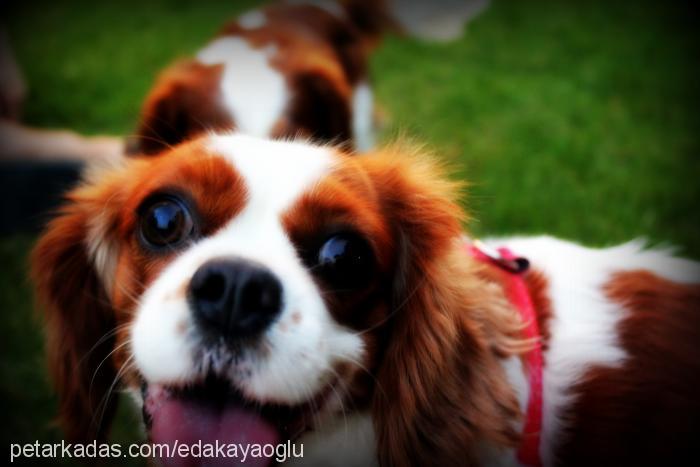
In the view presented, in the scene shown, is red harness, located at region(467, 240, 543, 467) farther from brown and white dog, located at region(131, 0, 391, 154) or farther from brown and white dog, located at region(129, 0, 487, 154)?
brown and white dog, located at region(131, 0, 391, 154)

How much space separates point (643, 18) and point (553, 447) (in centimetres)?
602

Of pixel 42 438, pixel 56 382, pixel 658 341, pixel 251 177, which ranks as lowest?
pixel 42 438

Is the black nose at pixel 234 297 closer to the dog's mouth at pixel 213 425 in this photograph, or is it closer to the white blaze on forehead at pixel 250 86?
the dog's mouth at pixel 213 425

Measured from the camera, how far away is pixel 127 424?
2.69m

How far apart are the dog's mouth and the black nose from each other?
194mm

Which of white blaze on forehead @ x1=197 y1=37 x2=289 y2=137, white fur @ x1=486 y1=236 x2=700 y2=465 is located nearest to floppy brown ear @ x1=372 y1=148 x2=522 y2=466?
white fur @ x1=486 y1=236 x2=700 y2=465

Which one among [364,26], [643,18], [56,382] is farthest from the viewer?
[643,18]

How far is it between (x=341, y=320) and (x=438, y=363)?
291mm

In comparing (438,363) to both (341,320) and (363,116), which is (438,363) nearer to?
(341,320)

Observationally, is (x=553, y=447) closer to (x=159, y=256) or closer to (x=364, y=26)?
(x=159, y=256)

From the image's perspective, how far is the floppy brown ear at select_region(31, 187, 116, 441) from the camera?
6.01ft

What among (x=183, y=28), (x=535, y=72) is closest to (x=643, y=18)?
(x=535, y=72)

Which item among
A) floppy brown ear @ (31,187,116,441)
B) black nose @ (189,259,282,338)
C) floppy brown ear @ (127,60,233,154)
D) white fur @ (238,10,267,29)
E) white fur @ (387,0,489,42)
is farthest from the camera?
white fur @ (387,0,489,42)

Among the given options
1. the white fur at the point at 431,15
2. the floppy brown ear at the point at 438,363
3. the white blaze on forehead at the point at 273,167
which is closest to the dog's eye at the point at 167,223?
the white blaze on forehead at the point at 273,167
